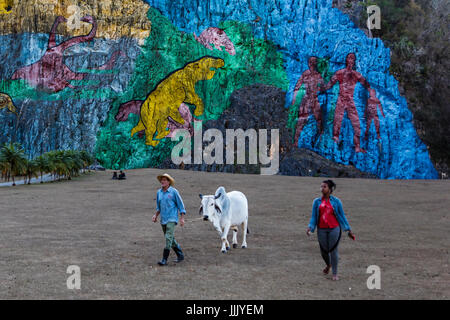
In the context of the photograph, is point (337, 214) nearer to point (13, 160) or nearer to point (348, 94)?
point (13, 160)

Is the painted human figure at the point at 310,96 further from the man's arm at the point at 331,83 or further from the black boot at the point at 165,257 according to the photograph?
the black boot at the point at 165,257

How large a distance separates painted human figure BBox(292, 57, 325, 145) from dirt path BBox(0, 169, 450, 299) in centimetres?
2747

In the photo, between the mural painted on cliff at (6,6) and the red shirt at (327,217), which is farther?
the mural painted on cliff at (6,6)

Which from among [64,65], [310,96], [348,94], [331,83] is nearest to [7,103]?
[64,65]

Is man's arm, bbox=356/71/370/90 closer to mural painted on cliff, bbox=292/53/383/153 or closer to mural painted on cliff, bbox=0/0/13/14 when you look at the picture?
mural painted on cliff, bbox=292/53/383/153

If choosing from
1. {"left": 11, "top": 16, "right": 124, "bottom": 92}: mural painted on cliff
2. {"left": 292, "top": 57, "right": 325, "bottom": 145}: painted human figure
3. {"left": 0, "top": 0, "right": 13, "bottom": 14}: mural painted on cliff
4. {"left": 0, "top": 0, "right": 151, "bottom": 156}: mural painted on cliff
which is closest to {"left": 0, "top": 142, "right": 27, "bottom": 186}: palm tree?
{"left": 0, "top": 0, "right": 151, "bottom": 156}: mural painted on cliff

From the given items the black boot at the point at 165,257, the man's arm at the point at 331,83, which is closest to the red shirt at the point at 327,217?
the black boot at the point at 165,257

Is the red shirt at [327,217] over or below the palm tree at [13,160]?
below

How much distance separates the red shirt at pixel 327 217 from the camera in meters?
9.02

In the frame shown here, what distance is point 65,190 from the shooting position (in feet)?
102

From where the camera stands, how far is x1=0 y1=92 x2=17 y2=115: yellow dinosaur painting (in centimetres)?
5647

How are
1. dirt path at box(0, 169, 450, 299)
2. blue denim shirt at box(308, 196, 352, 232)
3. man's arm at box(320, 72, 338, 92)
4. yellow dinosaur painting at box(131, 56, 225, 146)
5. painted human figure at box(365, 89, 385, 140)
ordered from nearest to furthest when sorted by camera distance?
dirt path at box(0, 169, 450, 299)
blue denim shirt at box(308, 196, 352, 232)
painted human figure at box(365, 89, 385, 140)
man's arm at box(320, 72, 338, 92)
yellow dinosaur painting at box(131, 56, 225, 146)

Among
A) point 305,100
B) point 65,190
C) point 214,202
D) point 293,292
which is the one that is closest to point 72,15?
point 305,100

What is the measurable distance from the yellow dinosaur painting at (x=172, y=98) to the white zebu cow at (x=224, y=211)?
4133cm
